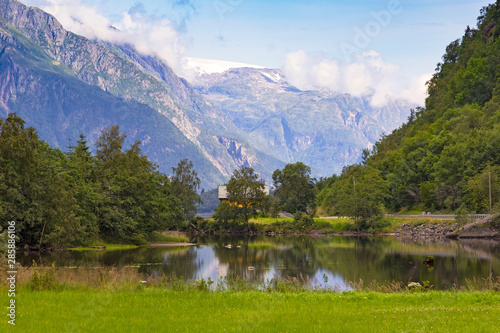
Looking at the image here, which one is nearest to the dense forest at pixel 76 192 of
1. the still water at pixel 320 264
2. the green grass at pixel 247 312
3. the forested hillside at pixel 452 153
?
the still water at pixel 320 264

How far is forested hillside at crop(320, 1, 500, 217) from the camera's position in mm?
108562

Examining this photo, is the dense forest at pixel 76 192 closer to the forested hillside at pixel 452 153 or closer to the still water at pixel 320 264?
the still water at pixel 320 264

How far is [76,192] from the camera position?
7019 cm

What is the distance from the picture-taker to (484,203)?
102312mm

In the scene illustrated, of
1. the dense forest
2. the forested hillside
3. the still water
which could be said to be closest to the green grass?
the still water

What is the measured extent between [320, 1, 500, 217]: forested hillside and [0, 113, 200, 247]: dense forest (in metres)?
50.0

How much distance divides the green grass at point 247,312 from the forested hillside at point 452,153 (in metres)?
78.2

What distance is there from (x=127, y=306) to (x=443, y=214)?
102 meters

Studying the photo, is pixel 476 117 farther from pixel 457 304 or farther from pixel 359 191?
pixel 457 304

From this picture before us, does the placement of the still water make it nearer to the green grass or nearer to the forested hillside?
the green grass

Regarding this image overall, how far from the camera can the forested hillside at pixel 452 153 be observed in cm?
10856

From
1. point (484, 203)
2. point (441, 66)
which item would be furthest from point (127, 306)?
point (441, 66)

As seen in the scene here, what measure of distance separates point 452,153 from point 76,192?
263 ft

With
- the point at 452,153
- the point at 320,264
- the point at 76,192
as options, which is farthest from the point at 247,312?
the point at 452,153
